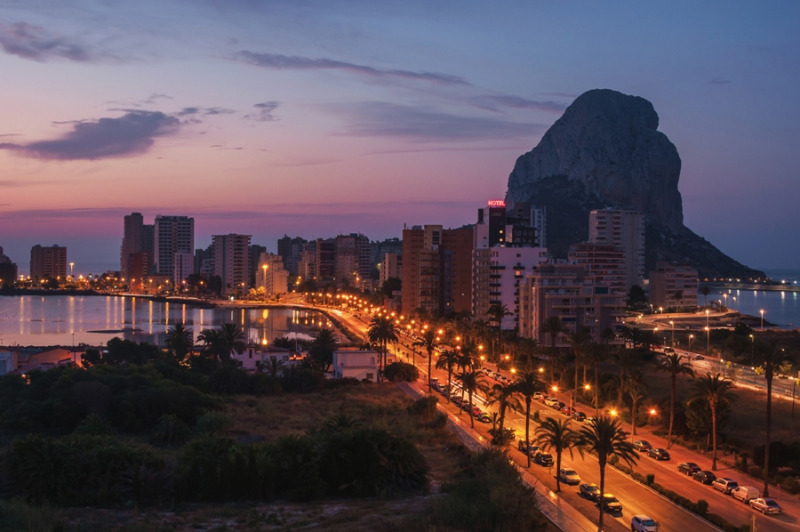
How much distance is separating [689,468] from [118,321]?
8701cm

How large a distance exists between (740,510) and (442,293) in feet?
191

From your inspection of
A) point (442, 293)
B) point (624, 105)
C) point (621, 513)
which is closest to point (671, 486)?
point (621, 513)

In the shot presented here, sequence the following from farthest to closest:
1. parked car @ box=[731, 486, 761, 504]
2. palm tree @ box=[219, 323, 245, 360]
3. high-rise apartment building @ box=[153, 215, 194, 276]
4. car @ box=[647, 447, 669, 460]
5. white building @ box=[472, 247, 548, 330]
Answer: high-rise apartment building @ box=[153, 215, 194, 276] → white building @ box=[472, 247, 548, 330] → palm tree @ box=[219, 323, 245, 360] → car @ box=[647, 447, 669, 460] → parked car @ box=[731, 486, 761, 504]

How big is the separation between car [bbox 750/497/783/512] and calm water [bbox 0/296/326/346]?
181 feet

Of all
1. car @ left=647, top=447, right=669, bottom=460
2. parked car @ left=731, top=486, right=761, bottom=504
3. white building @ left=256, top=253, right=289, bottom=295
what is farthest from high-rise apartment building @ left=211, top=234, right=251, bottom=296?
parked car @ left=731, top=486, right=761, bottom=504

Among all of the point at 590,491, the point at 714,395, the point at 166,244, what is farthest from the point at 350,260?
the point at 590,491

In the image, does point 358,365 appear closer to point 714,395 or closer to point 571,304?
point 571,304

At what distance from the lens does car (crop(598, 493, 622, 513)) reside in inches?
670

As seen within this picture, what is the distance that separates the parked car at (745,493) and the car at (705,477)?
3.63 feet

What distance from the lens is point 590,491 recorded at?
1822 cm

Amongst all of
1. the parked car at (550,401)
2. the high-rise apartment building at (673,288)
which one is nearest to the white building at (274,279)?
the high-rise apartment building at (673,288)

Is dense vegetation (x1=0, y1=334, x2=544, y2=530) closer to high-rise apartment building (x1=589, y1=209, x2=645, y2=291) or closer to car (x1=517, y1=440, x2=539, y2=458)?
car (x1=517, y1=440, x2=539, y2=458)

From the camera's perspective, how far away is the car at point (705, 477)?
1997 cm

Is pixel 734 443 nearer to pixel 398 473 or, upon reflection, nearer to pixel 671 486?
pixel 671 486
